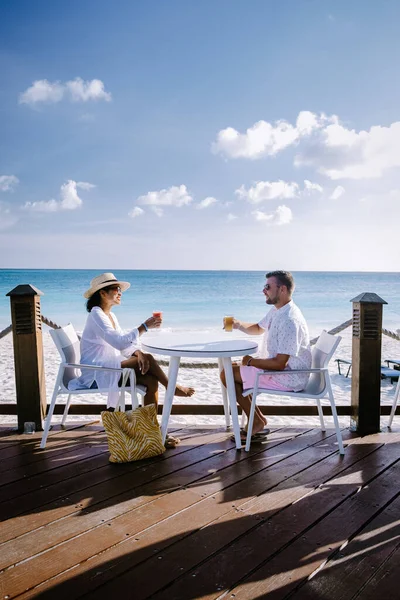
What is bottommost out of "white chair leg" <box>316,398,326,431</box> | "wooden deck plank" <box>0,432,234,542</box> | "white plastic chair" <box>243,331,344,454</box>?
"wooden deck plank" <box>0,432,234,542</box>

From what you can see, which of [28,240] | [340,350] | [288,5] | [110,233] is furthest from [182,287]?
[288,5]

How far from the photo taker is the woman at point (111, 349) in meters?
3.09

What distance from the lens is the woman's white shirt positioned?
3076mm

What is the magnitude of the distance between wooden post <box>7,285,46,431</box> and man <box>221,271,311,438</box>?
1440mm

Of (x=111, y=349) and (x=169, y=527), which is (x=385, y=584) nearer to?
(x=169, y=527)

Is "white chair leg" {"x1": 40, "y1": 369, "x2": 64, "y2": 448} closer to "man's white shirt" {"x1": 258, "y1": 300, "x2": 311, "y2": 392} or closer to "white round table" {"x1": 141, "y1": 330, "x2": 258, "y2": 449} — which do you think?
"white round table" {"x1": 141, "y1": 330, "x2": 258, "y2": 449}

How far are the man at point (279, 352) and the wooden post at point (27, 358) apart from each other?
1.44 meters

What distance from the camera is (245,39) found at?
34.6 ft

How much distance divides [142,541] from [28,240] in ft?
122

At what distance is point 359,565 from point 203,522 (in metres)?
0.68

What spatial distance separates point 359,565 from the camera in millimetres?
1682

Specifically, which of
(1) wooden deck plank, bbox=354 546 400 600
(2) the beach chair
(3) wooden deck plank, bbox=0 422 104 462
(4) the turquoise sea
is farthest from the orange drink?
(4) the turquoise sea

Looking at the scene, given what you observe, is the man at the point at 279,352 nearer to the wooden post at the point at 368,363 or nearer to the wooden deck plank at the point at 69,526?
the wooden post at the point at 368,363

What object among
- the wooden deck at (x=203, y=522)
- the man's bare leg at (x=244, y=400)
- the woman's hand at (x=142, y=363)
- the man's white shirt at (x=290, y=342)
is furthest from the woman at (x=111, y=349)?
the man's white shirt at (x=290, y=342)
